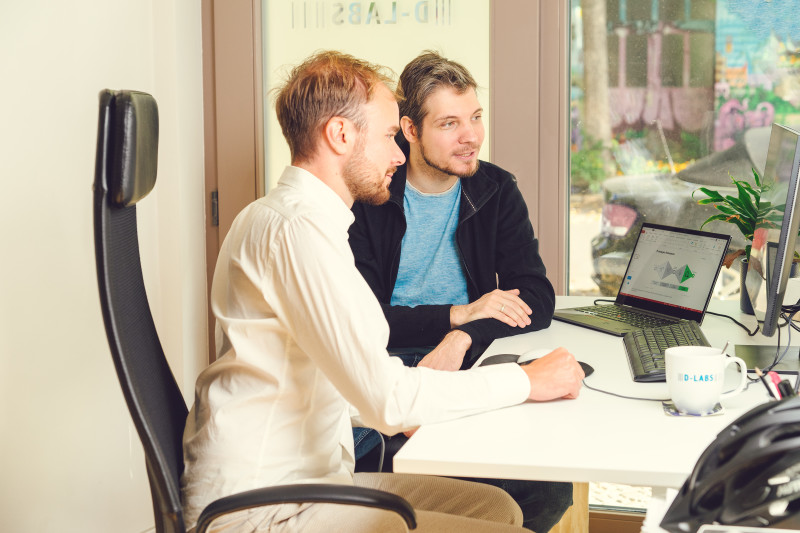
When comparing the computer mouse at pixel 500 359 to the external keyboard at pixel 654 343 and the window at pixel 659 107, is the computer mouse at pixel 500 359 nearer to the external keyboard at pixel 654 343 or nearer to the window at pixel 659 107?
the external keyboard at pixel 654 343

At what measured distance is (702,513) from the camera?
87cm

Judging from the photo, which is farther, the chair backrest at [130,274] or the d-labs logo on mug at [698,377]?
the d-labs logo on mug at [698,377]

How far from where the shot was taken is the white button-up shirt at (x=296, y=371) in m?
1.27

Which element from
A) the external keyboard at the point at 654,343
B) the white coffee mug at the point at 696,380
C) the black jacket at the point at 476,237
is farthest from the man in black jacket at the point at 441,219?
the white coffee mug at the point at 696,380

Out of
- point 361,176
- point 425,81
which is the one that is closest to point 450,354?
point 361,176

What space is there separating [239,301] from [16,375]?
109 centimetres

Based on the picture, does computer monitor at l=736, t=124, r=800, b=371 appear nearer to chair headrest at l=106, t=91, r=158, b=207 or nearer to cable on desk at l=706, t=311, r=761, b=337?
cable on desk at l=706, t=311, r=761, b=337

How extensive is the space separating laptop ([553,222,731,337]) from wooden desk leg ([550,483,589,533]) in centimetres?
50

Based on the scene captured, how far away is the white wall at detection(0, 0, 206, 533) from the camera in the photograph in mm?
2164

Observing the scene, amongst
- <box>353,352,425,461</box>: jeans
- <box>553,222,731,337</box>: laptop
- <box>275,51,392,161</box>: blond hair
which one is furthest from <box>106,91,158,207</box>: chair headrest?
<box>553,222,731,337</box>: laptop

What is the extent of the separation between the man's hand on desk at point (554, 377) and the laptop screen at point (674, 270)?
2.43ft

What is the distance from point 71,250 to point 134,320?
126cm

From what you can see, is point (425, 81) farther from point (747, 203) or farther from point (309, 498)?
point (309, 498)

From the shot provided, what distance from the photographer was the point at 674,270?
7.02 ft
